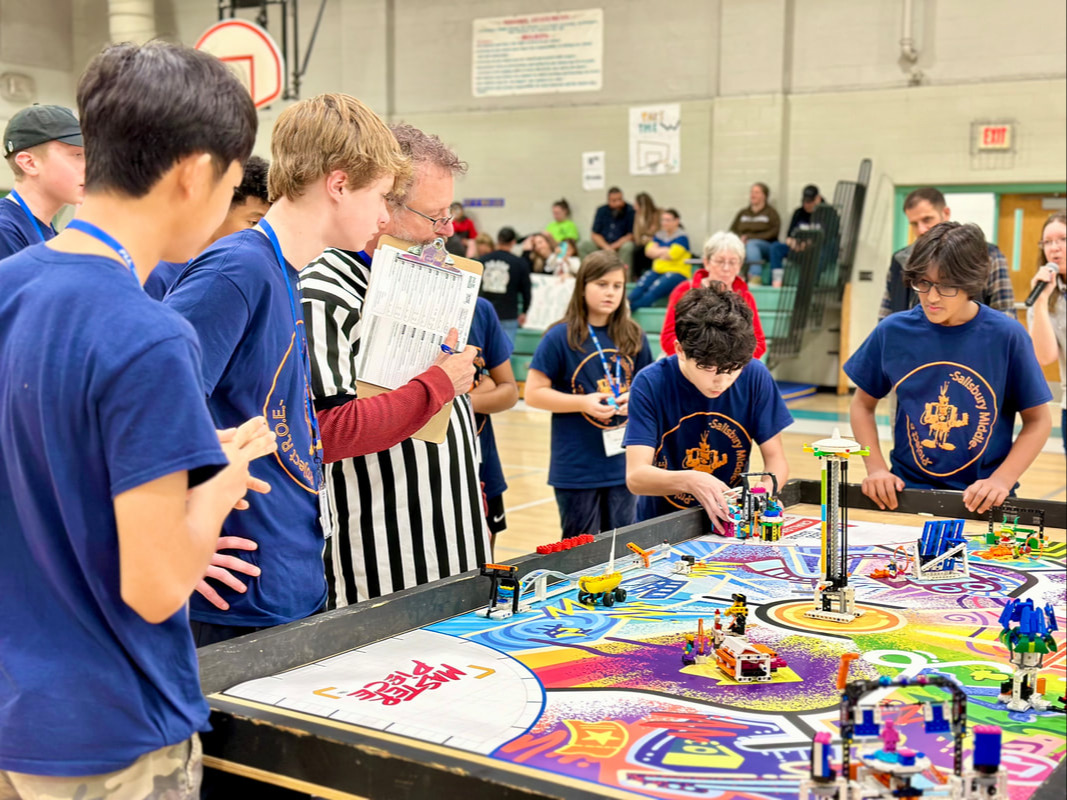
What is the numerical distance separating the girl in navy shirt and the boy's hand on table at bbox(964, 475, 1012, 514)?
135 cm

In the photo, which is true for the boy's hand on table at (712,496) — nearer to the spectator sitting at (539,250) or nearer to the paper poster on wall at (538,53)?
the spectator sitting at (539,250)

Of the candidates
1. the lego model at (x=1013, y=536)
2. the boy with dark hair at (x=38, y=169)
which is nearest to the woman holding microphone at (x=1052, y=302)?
the lego model at (x=1013, y=536)

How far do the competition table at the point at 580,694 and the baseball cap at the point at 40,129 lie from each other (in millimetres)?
1688

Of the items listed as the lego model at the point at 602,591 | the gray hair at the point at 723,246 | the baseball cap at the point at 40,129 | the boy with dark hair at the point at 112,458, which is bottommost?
the lego model at the point at 602,591

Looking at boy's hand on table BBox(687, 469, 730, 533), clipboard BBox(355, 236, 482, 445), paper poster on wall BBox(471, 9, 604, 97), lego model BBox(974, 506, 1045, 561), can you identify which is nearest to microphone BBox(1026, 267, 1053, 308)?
lego model BBox(974, 506, 1045, 561)

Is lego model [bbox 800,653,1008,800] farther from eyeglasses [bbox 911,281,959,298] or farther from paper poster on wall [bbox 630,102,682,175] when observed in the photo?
paper poster on wall [bbox 630,102,682,175]

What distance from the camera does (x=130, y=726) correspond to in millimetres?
1093

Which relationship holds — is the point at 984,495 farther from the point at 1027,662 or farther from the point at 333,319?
the point at 333,319

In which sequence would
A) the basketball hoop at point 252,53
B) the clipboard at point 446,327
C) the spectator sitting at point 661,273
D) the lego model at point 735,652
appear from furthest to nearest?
the spectator sitting at point 661,273
the basketball hoop at point 252,53
the clipboard at point 446,327
the lego model at point 735,652

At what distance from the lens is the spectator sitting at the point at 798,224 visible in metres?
11.2

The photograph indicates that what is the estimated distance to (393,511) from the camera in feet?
7.69

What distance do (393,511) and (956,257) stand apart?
5.17ft

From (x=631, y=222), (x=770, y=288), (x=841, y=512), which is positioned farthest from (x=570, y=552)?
(x=631, y=222)

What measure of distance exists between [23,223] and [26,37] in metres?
13.8
